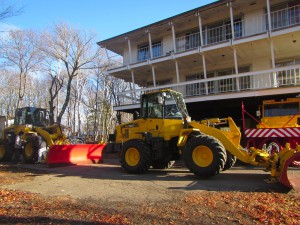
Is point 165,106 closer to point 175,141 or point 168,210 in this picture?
point 175,141

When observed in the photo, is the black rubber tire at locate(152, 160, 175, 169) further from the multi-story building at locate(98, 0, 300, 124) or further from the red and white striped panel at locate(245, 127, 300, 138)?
the multi-story building at locate(98, 0, 300, 124)

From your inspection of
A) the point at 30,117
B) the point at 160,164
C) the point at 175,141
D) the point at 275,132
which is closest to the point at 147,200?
the point at 175,141

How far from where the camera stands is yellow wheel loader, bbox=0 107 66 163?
1545 centimetres

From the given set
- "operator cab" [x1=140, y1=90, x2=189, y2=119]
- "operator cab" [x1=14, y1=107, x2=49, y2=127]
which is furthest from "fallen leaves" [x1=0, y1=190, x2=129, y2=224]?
"operator cab" [x1=14, y1=107, x2=49, y2=127]

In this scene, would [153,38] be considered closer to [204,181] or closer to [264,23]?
[264,23]

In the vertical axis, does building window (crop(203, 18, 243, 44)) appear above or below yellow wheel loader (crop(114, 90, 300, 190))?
above

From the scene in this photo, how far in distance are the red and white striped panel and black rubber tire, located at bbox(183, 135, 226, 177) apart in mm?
4819

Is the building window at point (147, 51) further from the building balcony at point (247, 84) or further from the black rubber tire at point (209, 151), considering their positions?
the black rubber tire at point (209, 151)

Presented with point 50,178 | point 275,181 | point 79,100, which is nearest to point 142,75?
→ point 50,178

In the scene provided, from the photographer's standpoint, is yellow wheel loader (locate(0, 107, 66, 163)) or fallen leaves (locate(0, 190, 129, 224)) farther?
yellow wheel loader (locate(0, 107, 66, 163))

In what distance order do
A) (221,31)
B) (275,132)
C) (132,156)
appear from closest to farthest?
1. (132,156)
2. (275,132)
3. (221,31)

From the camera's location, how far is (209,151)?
9.45 metres

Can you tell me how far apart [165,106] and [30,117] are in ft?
31.2

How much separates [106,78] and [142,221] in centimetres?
4071
